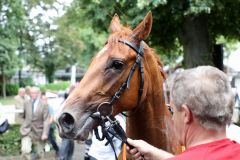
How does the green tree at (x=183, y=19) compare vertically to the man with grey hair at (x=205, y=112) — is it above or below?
above

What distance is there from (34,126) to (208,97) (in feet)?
32.5

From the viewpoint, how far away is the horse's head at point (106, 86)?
330 centimetres

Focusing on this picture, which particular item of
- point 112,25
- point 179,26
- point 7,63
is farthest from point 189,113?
point 7,63

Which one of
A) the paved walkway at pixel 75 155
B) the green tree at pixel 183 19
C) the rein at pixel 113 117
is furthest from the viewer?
the paved walkway at pixel 75 155

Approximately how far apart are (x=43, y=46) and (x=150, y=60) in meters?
47.8

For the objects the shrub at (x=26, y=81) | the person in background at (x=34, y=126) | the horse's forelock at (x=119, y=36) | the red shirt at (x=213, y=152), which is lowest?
the shrub at (x=26, y=81)

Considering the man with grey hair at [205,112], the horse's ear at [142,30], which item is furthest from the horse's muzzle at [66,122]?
the man with grey hair at [205,112]

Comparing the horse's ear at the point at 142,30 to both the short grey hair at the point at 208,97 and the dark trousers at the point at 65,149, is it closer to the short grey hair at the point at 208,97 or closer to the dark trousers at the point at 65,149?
the short grey hair at the point at 208,97

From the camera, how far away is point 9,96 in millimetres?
58312

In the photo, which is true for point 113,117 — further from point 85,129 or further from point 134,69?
point 134,69

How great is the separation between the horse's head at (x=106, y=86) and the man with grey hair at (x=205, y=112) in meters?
1.22

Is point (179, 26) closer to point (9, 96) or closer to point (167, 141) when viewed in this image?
point (167, 141)

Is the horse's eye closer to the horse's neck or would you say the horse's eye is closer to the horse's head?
the horse's head

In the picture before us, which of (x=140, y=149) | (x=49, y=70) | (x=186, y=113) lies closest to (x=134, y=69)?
(x=140, y=149)
